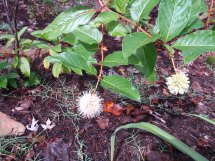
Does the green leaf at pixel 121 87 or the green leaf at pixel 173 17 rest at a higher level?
the green leaf at pixel 173 17

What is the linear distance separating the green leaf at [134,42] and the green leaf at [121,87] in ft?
0.52

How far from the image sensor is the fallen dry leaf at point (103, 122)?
1873 mm

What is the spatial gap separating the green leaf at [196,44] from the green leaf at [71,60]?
11.7 inches

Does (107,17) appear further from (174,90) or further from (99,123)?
(99,123)

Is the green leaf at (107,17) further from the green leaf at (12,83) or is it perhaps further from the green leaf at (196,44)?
the green leaf at (12,83)

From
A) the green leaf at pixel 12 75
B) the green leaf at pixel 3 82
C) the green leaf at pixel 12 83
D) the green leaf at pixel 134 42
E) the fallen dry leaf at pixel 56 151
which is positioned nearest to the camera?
the green leaf at pixel 134 42

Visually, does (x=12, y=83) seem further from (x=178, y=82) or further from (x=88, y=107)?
(x=178, y=82)

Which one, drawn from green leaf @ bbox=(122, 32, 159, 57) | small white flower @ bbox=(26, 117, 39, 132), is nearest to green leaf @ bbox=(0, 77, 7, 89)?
small white flower @ bbox=(26, 117, 39, 132)

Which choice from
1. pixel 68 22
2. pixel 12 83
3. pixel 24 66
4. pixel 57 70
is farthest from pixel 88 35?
pixel 12 83

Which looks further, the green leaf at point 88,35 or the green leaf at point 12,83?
the green leaf at point 12,83

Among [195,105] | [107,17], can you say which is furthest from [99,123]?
[107,17]

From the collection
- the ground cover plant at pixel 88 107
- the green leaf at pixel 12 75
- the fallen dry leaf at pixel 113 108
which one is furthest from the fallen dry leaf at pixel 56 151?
the green leaf at pixel 12 75

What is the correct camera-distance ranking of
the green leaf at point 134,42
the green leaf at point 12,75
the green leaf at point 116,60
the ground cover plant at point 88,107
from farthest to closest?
the green leaf at point 12,75, the ground cover plant at point 88,107, the green leaf at point 116,60, the green leaf at point 134,42

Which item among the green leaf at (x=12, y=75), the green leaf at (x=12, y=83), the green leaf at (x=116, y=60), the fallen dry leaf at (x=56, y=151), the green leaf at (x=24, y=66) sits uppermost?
the green leaf at (x=116, y=60)
